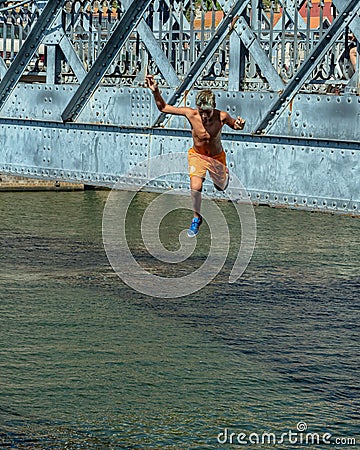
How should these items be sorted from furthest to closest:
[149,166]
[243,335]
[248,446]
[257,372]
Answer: [243,335]
[257,372]
[248,446]
[149,166]

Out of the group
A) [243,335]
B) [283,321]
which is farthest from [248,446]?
[283,321]

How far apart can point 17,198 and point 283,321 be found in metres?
29.2

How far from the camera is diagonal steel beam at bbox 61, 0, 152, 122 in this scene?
12562mm

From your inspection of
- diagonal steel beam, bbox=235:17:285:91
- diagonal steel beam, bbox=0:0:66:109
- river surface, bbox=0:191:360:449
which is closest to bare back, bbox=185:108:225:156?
diagonal steel beam, bbox=235:17:285:91

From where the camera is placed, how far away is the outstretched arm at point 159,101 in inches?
380

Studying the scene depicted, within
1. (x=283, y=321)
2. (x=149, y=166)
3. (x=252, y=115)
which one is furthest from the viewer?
(x=283, y=321)

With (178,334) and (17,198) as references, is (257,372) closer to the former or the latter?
(178,334)

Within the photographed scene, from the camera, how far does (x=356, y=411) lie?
2645cm

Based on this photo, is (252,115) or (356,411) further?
(356,411)

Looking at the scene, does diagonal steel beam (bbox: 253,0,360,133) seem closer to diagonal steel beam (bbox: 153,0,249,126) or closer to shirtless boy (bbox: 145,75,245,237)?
shirtless boy (bbox: 145,75,245,237)

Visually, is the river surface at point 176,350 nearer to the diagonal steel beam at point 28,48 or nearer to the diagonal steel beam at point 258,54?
the diagonal steel beam at point 28,48

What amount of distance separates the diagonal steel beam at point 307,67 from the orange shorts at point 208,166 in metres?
0.55

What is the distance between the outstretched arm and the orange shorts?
473 millimetres

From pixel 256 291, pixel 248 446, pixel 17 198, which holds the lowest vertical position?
pixel 248 446
